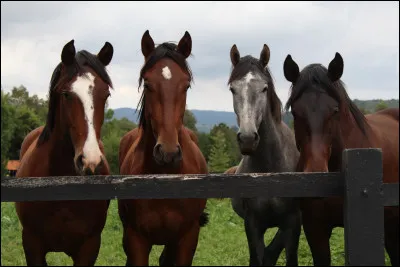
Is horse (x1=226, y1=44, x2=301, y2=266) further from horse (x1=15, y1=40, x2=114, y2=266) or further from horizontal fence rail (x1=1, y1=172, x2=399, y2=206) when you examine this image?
horizontal fence rail (x1=1, y1=172, x2=399, y2=206)

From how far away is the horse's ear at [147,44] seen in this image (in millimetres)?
4555

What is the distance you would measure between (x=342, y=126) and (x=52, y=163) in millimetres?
2548

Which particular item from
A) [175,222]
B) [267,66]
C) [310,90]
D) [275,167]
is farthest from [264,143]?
[175,222]

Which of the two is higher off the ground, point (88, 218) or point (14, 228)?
point (88, 218)

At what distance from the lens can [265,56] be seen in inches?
218

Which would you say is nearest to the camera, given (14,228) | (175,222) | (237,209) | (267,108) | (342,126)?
(175,222)

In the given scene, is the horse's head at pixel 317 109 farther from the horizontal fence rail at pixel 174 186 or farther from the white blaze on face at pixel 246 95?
the horizontal fence rail at pixel 174 186

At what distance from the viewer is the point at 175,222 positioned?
4.32 metres


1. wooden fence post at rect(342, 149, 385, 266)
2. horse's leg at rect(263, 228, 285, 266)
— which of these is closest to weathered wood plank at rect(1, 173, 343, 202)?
wooden fence post at rect(342, 149, 385, 266)

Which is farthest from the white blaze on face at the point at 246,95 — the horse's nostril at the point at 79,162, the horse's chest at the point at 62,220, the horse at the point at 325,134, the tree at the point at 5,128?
the tree at the point at 5,128

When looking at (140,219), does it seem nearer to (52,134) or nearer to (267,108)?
(52,134)

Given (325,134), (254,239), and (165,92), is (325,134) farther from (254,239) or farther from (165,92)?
(254,239)

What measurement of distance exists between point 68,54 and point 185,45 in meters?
1.00

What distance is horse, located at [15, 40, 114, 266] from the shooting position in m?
4.02
